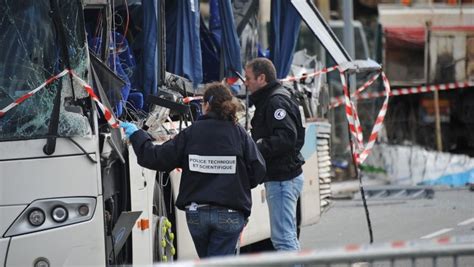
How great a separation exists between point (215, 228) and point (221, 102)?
85cm

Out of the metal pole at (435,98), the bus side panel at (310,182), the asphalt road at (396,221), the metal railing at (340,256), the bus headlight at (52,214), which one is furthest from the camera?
the metal pole at (435,98)

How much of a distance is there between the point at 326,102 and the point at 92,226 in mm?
6576

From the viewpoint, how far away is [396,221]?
15164 mm

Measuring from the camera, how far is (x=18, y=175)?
24.7 ft

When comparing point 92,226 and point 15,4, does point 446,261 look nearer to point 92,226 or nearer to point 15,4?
point 92,226

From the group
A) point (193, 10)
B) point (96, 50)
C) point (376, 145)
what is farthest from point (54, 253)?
point (376, 145)

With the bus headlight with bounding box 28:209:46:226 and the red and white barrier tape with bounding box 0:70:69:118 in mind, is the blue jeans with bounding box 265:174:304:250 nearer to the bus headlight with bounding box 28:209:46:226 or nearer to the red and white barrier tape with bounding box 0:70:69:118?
the red and white barrier tape with bounding box 0:70:69:118

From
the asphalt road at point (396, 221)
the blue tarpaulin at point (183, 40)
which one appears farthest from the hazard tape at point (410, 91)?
the blue tarpaulin at point (183, 40)

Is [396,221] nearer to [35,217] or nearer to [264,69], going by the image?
[264,69]

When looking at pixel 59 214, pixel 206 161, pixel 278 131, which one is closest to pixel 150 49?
pixel 278 131

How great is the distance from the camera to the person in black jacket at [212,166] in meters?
7.77

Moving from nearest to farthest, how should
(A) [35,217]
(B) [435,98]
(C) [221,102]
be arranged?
(A) [35,217], (C) [221,102], (B) [435,98]

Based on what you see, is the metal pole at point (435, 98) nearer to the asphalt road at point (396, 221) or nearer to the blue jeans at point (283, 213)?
the asphalt road at point (396, 221)

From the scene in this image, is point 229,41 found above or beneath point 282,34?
beneath
